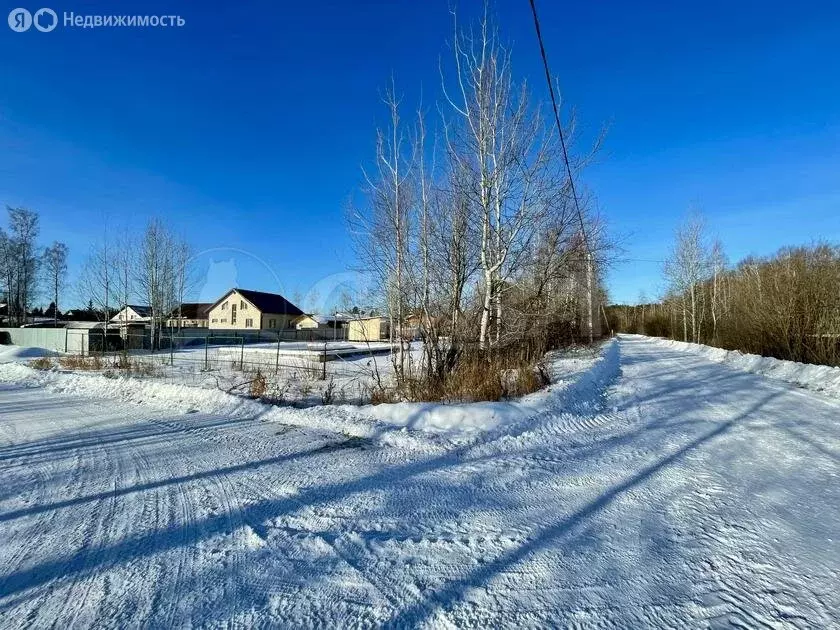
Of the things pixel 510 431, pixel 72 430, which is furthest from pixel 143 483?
pixel 510 431

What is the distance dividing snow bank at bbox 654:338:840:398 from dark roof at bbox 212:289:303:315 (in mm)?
49191

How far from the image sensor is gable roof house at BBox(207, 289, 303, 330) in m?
52.0

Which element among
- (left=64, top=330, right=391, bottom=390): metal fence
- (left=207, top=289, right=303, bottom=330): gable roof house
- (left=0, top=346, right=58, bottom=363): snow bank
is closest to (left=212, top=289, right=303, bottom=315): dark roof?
(left=207, top=289, right=303, bottom=330): gable roof house

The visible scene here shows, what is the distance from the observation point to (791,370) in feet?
37.9

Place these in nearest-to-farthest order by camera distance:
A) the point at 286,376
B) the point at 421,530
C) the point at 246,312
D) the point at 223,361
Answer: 1. the point at 421,530
2. the point at 286,376
3. the point at 223,361
4. the point at 246,312

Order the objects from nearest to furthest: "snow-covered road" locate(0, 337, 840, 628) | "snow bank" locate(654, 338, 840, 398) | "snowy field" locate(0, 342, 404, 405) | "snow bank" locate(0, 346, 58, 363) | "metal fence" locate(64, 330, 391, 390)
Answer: "snow-covered road" locate(0, 337, 840, 628), "snowy field" locate(0, 342, 404, 405), "snow bank" locate(654, 338, 840, 398), "metal fence" locate(64, 330, 391, 390), "snow bank" locate(0, 346, 58, 363)

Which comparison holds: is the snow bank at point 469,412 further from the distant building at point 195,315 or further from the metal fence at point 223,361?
the distant building at point 195,315

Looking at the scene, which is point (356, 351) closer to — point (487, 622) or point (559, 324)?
point (559, 324)

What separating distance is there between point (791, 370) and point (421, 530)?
13.7 m

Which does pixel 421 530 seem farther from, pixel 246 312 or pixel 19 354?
pixel 246 312

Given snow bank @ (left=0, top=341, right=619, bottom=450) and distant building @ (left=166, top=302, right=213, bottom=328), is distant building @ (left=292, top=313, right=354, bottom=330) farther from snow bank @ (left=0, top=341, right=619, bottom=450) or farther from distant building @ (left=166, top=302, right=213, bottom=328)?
snow bank @ (left=0, top=341, right=619, bottom=450)

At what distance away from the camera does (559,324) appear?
64.6ft

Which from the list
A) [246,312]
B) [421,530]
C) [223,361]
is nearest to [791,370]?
[421,530]

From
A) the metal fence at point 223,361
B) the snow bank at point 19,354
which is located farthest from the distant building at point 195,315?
the snow bank at point 19,354
